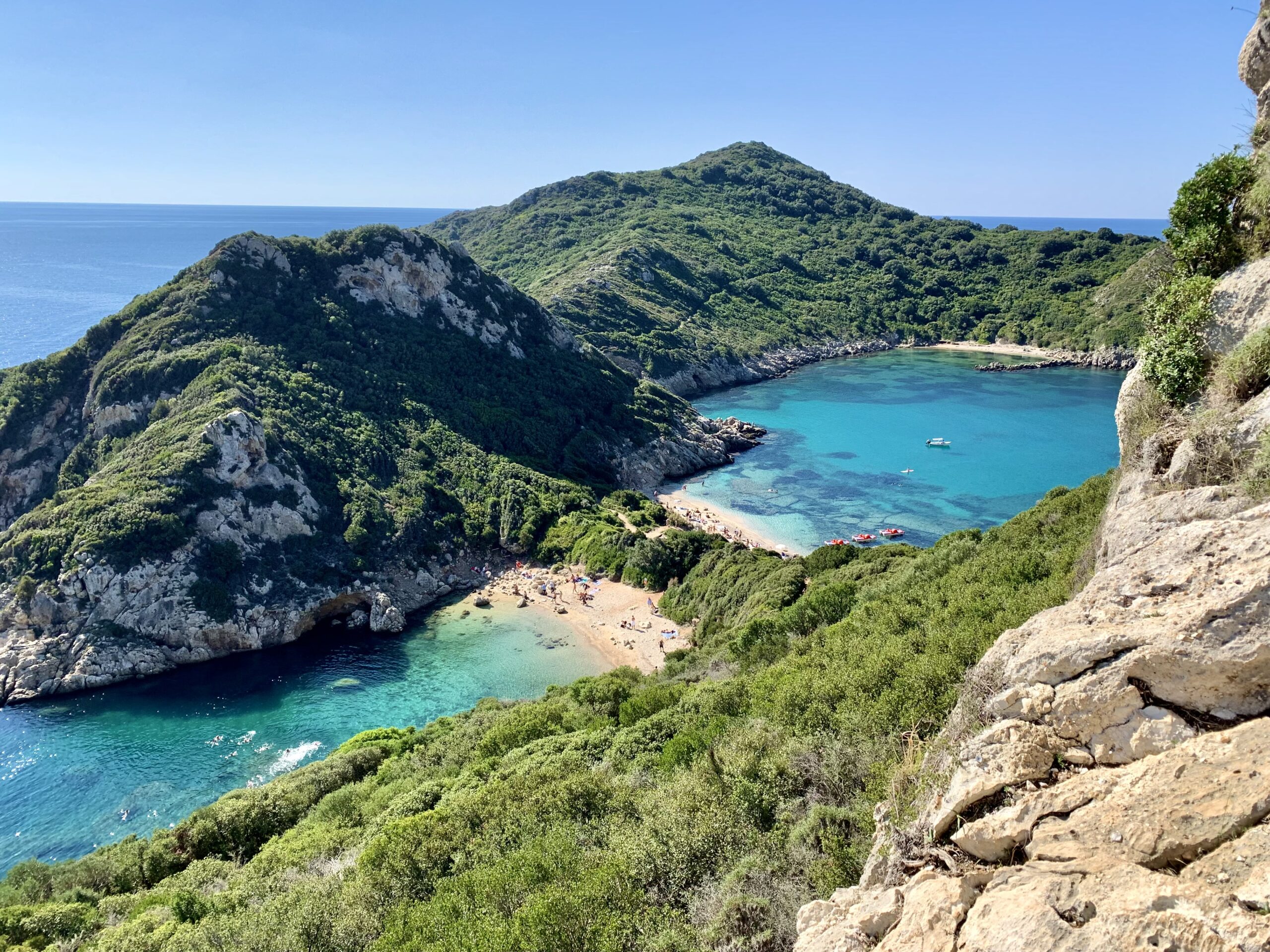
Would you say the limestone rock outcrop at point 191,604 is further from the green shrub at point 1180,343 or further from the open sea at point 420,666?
the green shrub at point 1180,343

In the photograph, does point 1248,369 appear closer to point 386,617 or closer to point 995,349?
point 386,617

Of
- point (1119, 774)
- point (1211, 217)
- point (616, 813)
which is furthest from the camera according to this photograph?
point (616, 813)

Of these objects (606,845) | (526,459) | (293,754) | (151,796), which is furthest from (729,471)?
(606,845)

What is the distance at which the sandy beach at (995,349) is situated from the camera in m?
124

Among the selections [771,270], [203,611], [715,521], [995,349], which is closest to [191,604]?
[203,611]

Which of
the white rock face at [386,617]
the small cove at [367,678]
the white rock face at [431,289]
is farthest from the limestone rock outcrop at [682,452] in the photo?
the white rock face at [386,617]

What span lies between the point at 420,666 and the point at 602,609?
11.9 meters

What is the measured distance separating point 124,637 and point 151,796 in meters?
13.2

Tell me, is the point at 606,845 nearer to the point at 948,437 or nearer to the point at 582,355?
the point at 582,355

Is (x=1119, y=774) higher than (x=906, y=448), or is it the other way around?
(x=1119, y=774)

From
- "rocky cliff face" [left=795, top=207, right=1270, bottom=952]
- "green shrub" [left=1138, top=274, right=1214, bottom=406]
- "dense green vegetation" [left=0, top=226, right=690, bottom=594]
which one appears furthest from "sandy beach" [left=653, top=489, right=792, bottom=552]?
"rocky cliff face" [left=795, top=207, right=1270, bottom=952]

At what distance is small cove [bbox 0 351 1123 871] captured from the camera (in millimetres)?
31375

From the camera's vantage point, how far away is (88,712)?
37.0 metres

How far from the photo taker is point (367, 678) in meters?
40.3
